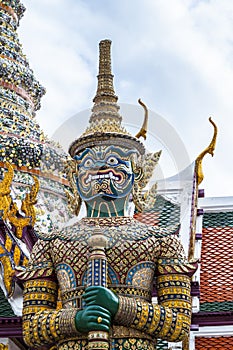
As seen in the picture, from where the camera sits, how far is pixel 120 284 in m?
5.12

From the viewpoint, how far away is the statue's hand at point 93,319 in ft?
15.8

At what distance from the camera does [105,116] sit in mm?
5785

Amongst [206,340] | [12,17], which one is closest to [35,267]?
[206,340]

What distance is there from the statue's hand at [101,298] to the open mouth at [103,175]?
34.1 inches

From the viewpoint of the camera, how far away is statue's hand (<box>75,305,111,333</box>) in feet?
15.8

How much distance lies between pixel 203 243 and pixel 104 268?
9.55 feet

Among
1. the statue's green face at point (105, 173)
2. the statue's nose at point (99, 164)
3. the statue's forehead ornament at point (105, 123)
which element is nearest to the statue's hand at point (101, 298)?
the statue's green face at point (105, 173)

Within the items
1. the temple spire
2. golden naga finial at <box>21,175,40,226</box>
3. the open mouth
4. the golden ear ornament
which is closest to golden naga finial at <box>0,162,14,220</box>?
golden naga finial at <box>21,175,40,226</box>

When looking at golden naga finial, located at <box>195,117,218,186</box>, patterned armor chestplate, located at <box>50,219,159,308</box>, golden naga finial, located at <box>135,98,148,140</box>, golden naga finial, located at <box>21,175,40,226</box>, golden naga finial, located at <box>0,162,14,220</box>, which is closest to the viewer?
patterned armor chestplate, located at <box>50,219,159,308</box>

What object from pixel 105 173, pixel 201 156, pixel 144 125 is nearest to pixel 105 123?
pixel 144 125

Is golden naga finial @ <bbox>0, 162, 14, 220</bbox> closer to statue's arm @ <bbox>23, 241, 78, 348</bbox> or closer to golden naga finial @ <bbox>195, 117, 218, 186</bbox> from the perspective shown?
statue's arm @ <bbox>23, 241, 78, 348</bbox>

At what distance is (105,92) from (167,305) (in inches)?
65.7

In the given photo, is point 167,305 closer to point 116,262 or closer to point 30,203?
point 116,262

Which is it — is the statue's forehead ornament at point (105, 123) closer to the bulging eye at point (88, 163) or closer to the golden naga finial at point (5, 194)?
the bulging eye at point (88, 163)
